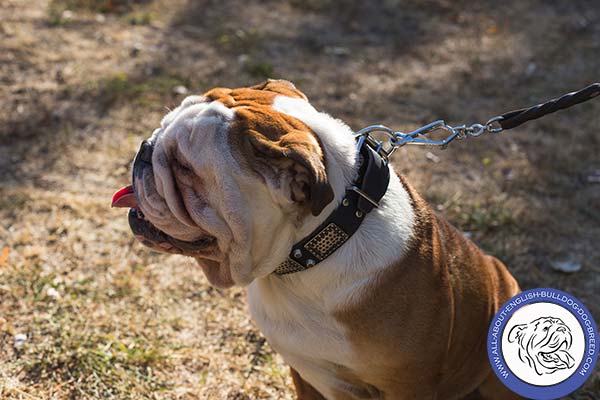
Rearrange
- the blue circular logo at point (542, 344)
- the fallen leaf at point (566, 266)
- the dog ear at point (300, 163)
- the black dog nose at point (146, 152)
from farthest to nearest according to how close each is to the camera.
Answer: the fallen leaf at point (566, 266), the blue circular logo at point (542, 344), the black dog nose at point (146, 152), the dog ear at point (300, 163)

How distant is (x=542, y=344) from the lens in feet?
9.86

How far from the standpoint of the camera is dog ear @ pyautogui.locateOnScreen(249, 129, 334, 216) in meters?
2.39

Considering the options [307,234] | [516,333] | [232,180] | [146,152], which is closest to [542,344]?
[516,333]

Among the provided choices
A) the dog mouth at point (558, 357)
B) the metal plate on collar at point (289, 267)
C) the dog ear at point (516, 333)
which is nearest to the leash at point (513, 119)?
the metal plate on collar at point (289, 267)

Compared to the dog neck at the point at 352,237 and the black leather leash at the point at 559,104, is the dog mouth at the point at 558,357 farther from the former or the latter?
the black leather leash at the point at 559,104

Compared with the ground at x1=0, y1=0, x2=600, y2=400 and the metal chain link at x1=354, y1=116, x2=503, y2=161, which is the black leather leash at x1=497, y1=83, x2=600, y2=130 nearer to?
the metal chain link at x1=354, y1=116, x2=503, y2=161

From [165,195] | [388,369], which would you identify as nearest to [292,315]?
[388,369]

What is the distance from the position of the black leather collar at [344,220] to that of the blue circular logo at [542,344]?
0.88 meters

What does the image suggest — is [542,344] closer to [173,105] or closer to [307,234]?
[307,234]

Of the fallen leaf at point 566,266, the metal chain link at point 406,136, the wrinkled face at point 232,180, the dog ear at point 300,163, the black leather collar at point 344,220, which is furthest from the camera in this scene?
the fallen leaf at point 566,266

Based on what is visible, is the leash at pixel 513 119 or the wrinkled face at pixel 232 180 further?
the leash at pixel 513 119

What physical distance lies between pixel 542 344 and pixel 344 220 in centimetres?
115

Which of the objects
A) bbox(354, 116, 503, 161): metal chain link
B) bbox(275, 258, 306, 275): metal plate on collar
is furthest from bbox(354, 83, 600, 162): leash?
bbox(275, 258, 306, 275): metal plate on collar

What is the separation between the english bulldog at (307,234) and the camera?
100 inches
